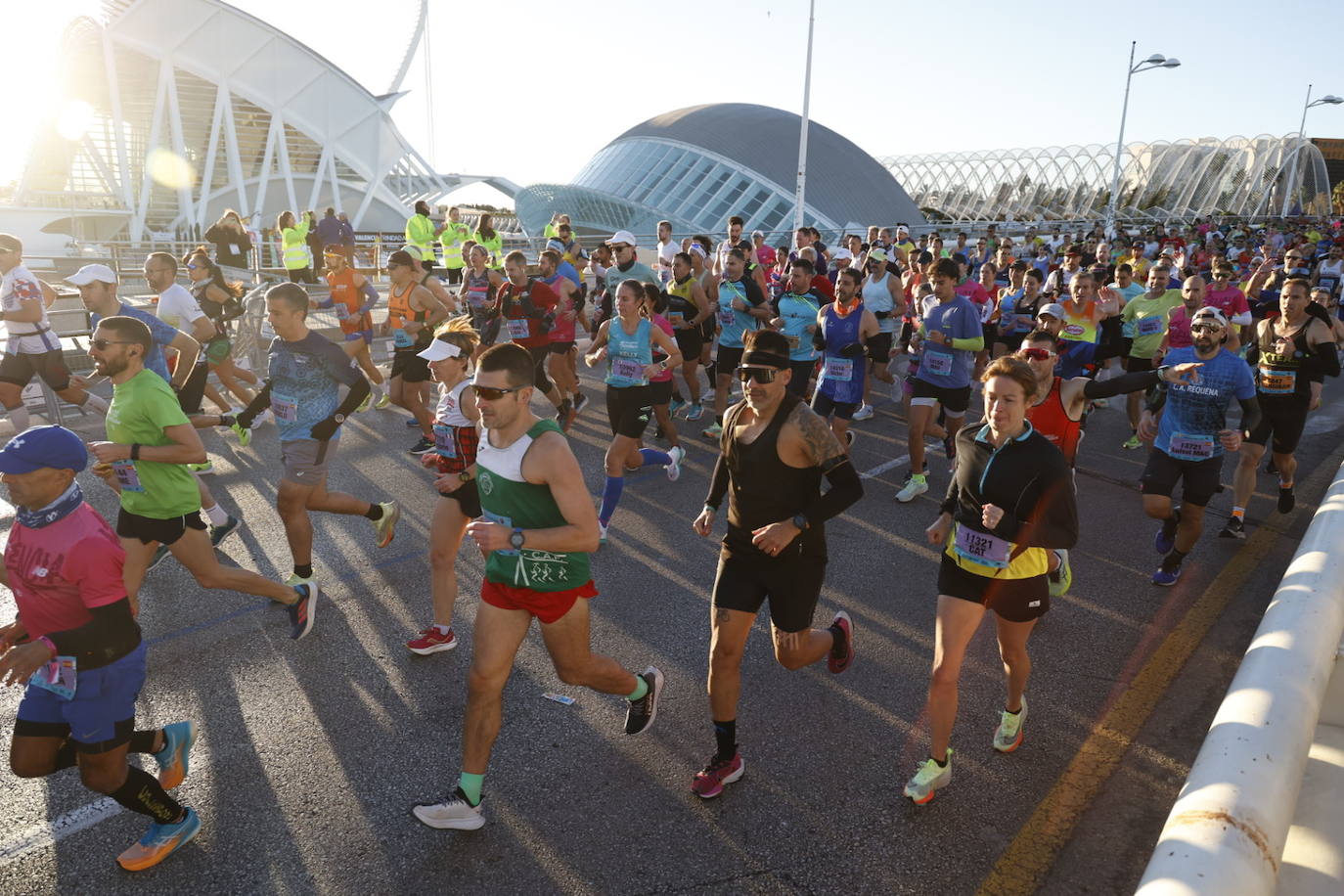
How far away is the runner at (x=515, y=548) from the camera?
310 cm

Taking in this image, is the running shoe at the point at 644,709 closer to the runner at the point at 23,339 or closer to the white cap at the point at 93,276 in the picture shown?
the white cap at the point at 93,276

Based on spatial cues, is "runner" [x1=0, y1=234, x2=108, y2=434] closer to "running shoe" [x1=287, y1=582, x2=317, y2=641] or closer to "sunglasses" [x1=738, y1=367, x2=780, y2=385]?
"running shoe" [x1=287, y1=582, x2=317, y2=641]

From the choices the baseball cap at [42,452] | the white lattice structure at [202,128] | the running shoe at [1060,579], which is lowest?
the running shoe at [1060,579]

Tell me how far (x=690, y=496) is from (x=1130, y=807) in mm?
4358

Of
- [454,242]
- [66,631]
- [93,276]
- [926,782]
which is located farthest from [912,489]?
[454,242]

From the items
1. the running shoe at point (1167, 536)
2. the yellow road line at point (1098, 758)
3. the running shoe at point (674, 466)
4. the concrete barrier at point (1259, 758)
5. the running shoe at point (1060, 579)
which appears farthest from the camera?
the running shoe at point (674, 466)

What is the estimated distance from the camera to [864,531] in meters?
6.63

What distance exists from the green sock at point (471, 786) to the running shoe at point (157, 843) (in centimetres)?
100

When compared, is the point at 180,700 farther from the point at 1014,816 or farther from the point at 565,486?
the point at 1014,816

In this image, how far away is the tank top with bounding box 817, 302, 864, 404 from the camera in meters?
7.29

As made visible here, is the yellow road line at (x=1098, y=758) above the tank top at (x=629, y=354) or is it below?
below

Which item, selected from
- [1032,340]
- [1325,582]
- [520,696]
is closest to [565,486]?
[520,696]

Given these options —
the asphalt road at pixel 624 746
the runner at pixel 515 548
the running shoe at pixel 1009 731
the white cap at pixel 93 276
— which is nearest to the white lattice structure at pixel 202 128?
the white cap at pixel 93 276

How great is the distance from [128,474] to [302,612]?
1165 mm
